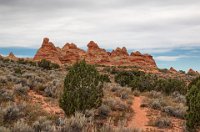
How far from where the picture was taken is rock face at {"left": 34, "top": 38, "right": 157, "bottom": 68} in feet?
351

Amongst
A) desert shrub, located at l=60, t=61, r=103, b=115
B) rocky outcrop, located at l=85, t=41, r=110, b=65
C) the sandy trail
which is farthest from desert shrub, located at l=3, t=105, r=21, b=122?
rocky outcrop, located at l=85, t=41, r=110, b=65

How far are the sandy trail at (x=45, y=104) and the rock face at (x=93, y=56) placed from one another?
83.4m

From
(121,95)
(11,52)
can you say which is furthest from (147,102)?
(11,52)

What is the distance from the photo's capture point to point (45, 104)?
16812 millimetres

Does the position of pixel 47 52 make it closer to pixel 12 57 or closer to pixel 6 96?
pixel 12 57

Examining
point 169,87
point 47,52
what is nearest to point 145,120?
point 169,87

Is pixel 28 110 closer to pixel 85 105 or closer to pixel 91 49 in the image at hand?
A: pixel 85 105

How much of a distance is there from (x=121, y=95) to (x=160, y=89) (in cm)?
666

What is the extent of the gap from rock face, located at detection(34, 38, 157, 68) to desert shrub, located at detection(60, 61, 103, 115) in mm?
87904

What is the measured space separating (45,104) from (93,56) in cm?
10120

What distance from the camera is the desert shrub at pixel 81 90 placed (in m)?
13.5

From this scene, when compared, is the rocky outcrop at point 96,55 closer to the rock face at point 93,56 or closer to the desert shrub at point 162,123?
the rock face at point 93,56

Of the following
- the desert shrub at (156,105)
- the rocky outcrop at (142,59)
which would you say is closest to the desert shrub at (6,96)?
the desert shrub at (156,105)

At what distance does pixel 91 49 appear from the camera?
399 feet
